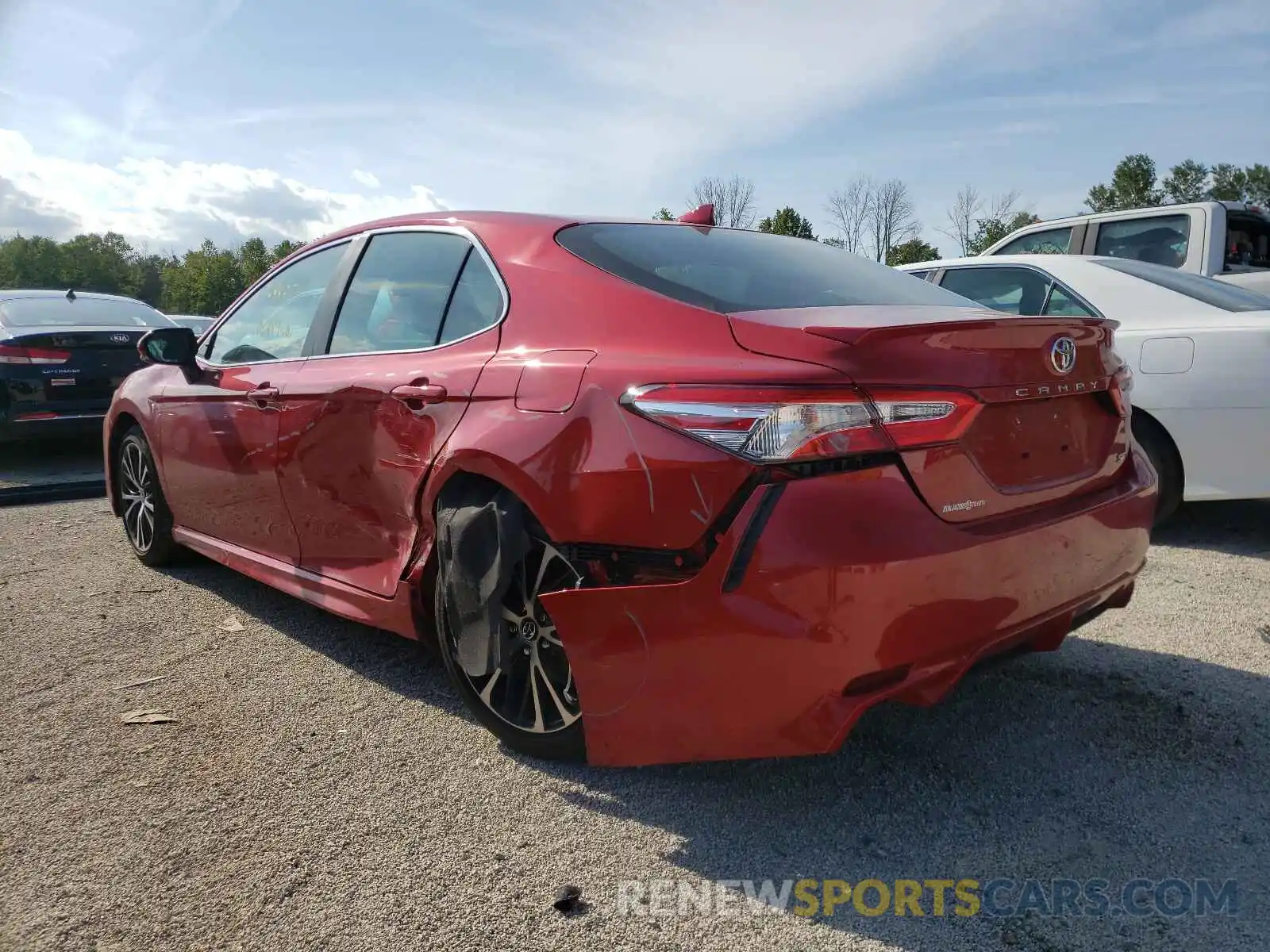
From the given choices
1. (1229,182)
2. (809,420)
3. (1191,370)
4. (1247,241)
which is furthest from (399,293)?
(1229,182)

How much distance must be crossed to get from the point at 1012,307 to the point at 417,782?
431cm

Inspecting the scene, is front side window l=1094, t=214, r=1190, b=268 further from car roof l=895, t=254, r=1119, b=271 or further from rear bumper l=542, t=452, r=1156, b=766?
rear bumper l=542, t=452, r=1156, b=766

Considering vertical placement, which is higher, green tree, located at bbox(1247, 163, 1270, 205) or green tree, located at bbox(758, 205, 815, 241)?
green tree, located at bbox(1247, 163, 1270, 205)

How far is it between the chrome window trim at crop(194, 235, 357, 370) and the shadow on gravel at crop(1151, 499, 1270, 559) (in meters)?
4.21

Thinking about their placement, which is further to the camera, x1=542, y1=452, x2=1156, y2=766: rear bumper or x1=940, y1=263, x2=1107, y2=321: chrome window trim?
x1=940, y1=263, x2=1107, y2=321: chrome window trim

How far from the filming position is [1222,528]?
505 cm

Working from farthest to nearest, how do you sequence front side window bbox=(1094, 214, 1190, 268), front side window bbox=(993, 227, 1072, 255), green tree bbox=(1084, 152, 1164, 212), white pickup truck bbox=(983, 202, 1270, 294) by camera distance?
green tree bbox=(1084, 152, 1164, 212) < front side window bbox=(993, 227, 1072, 255) < front side window bbox=(1094, 214, 1190, 268) < white pickup truck bbox=(983, 202, 1270, 294)

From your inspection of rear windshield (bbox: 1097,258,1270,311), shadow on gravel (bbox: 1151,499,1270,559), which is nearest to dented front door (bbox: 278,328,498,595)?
rear windshield (bbox: 1097,258,1270,311)

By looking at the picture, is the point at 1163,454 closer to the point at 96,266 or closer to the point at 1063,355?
the point at 1063,355

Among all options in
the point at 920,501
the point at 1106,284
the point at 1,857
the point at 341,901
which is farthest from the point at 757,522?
the point at 1106,284

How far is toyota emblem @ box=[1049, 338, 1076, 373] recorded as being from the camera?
89.6 inches

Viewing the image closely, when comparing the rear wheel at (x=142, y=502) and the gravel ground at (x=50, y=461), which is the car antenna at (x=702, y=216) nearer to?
the rear wheel at (x=142, y=502)

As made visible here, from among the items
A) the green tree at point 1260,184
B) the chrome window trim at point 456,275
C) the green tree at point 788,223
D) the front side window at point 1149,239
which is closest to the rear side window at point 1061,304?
the front side window at point 1149,239

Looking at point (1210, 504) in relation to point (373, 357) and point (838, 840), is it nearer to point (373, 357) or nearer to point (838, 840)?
point (838, 840)
